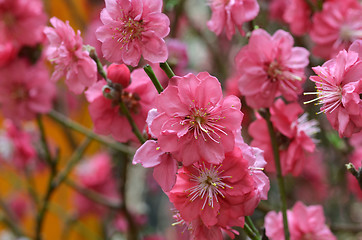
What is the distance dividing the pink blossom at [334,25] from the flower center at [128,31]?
0.32 metres

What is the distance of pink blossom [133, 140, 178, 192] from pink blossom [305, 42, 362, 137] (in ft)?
0.51

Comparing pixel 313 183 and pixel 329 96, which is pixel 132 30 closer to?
pixel 329 96

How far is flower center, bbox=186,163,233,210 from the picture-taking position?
0.40 meters

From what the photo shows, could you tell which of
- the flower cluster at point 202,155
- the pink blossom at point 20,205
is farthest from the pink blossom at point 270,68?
the pink blossom at point 20,205

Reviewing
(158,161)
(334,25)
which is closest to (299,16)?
(334,25)

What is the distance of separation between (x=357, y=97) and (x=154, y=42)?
0.65 feet

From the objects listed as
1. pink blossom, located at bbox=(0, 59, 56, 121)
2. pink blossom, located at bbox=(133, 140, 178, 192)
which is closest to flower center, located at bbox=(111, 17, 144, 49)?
pink blossom, located at bbox=(133, 140, 178, 192)

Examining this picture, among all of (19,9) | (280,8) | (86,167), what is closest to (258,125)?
(280,8)

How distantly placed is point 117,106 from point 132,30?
0.39 feet

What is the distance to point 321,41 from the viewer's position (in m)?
0.63

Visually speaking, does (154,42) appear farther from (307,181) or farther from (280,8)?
(307,181)

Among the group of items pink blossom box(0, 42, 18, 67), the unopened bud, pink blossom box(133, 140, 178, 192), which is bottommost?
pink blossom box(133, 140, 178, 192)

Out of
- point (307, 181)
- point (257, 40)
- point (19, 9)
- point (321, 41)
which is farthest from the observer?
point (307, 181)

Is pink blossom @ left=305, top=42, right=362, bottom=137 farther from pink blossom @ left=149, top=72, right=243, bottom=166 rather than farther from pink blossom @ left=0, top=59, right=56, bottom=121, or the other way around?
pink blossom @ left=0, top=59, right=56, bottom=121
